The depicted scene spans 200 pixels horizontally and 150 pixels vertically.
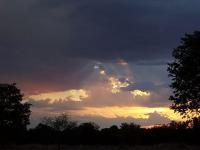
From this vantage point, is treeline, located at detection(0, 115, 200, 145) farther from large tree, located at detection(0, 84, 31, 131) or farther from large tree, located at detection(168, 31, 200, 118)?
large tree, located at detection(168, 31, 200, 118)

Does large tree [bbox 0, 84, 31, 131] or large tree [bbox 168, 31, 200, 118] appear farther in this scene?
large tree [bbox 0, 84, 31, 131]

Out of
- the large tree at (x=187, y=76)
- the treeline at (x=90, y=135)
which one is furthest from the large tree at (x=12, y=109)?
the large tree at (x=187, y=76)

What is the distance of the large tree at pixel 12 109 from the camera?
103 meters

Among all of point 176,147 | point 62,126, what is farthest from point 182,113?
point 62,126

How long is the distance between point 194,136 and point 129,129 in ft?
107

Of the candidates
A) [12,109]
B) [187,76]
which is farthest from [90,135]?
[187,76]

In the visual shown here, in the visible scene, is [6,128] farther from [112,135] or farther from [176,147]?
[176,147]

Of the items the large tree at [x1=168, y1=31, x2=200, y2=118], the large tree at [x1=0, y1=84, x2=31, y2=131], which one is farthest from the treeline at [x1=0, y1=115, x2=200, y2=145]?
the large tree at [x1=168, y1=31, x2=200, y2=118]

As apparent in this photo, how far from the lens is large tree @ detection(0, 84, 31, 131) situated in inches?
4043

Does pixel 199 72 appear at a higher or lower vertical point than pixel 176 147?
higher

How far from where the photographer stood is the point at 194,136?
3381 inches

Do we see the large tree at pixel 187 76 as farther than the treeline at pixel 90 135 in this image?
No

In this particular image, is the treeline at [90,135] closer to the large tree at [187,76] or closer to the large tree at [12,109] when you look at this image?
the large tree at [12,109]

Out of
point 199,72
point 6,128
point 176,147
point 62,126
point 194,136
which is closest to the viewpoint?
point 199,72
